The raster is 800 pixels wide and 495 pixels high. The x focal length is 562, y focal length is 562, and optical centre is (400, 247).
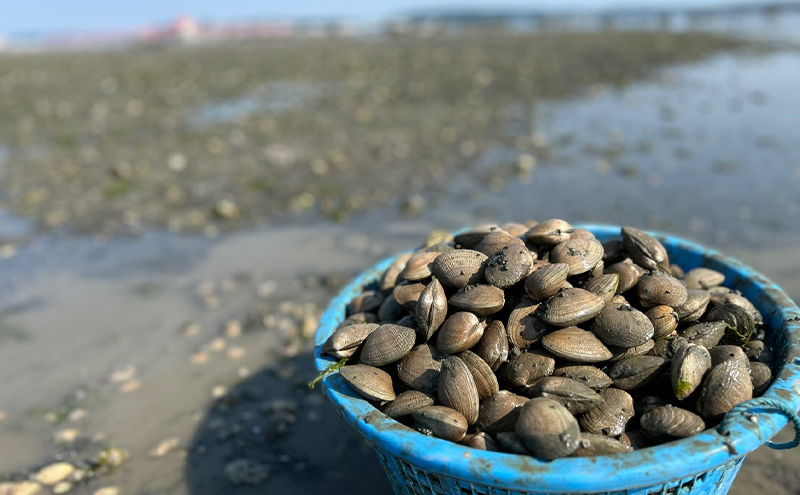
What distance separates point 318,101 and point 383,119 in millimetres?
2563

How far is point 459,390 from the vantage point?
2.30m

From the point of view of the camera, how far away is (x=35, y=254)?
6.48m

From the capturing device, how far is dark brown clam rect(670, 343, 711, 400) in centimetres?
226

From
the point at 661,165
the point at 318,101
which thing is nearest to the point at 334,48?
the point at 318,101

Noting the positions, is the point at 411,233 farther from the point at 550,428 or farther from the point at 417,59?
the point at 417,59

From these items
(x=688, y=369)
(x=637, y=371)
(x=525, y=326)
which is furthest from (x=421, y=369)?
(x=688, y=369)

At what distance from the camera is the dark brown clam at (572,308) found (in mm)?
2434

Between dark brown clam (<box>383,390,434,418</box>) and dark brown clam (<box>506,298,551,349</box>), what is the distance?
485 millimetres

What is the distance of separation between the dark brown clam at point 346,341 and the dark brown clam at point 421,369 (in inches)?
9.1

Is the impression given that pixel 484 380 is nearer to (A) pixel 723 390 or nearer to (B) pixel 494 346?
(B) pixel 494 346

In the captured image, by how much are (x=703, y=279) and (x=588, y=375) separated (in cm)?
113

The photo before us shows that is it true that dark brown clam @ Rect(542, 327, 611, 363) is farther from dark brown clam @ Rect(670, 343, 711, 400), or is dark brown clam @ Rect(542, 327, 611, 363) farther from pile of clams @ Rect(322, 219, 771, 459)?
dark brown clam @ Rect(670, 343, 711, 400)

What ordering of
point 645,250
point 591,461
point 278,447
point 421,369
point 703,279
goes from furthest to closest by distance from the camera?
point 278,447
point 703,279
point 645,250
point 421,369
point 591,461

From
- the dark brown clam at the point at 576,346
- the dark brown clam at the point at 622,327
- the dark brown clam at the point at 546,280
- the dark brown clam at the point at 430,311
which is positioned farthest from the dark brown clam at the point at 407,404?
the dark brown clam at the point at 622,327
